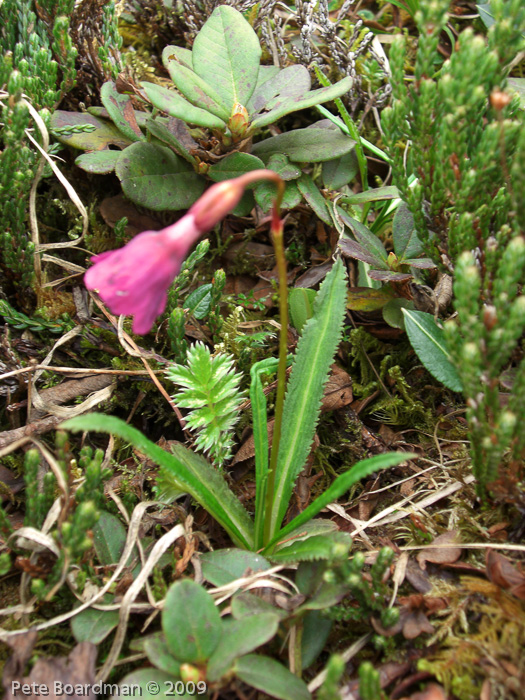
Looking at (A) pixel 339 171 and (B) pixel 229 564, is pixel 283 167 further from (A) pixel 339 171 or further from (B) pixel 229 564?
(B) pixel 229 564

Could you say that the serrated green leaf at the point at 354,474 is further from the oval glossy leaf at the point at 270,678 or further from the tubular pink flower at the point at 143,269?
the tubular pink flower at the point at 143,269

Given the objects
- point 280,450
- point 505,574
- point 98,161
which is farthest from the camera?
point 98,161

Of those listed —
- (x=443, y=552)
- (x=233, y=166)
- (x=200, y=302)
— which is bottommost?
(x=443, y=552)

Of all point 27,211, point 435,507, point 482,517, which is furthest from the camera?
point 27,211

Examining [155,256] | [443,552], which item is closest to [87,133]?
[155,256]

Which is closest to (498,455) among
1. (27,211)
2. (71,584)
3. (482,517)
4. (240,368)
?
(482,517)

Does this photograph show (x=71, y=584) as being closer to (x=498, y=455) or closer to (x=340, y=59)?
(x=498, y=455)

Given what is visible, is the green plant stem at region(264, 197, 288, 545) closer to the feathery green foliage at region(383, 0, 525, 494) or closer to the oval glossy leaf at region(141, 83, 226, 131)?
the feathery green foliage at region(383, 0, 525, 494)

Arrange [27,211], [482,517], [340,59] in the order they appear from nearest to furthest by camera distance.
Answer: [482,517], [27,211], [340,59]
